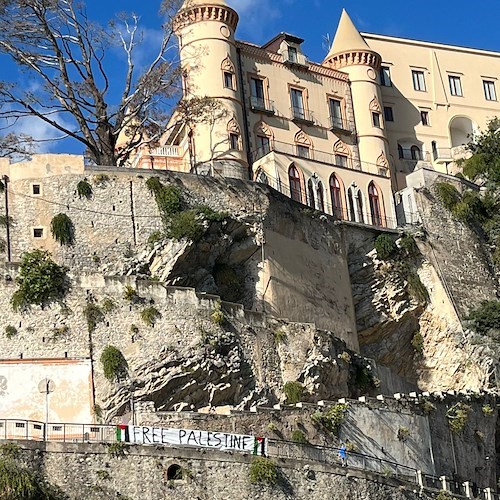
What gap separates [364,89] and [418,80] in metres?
6.55

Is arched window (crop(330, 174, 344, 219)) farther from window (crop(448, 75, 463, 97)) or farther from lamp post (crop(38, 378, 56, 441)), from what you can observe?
lamp post (crop(38, 378, 56, 441))

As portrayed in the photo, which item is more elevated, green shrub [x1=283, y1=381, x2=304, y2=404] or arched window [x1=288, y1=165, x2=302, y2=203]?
arched window [x1=288, y1=165, x2=302, y2=203]

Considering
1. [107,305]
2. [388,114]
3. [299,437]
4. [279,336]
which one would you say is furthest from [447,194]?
[299,437]

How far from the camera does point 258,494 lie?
36.0 meters

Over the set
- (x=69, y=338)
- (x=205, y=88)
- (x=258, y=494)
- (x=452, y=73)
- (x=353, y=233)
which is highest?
(x=452, y=73)

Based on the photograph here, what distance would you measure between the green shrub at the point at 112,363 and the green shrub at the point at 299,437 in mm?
6538

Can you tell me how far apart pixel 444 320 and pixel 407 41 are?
22677mm

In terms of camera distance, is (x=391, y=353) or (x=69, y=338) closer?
(x=69, y=338)

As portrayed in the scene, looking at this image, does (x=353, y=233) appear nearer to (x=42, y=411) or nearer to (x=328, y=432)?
(x=328, y=432)

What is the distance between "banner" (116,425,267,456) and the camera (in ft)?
116

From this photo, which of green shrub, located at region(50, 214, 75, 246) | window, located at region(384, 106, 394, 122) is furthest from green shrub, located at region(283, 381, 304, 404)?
window, located at region(384, 106, 394, 122)

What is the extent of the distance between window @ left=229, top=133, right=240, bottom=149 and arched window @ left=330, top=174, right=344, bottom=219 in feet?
16.2

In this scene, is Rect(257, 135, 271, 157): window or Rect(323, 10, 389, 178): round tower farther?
Rect(323, 10, 389, 178): round tower

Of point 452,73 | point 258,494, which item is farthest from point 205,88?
point 258,494
